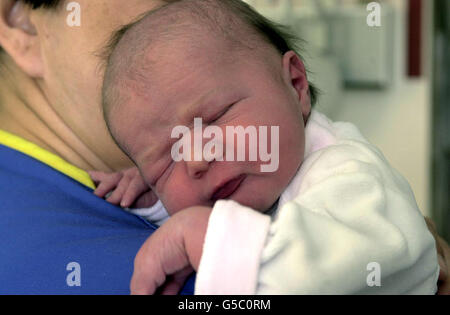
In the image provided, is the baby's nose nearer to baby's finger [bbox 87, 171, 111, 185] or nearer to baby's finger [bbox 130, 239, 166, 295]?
baby's finger [bbox 130, 239, 166, 295]

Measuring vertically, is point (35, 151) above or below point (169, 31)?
below

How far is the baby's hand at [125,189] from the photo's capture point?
92cm

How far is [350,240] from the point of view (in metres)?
0.60

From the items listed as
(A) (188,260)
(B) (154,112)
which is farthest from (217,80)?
(A) (188,260)

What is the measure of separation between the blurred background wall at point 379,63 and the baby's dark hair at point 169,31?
2750 millimetres

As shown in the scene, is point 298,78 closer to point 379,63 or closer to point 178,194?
point 178,194

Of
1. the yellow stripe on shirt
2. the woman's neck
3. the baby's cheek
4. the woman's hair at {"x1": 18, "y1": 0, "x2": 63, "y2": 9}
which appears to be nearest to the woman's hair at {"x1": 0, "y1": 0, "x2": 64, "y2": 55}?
the woman's hair at {"x1": 18, "y1": 0, "x2": 63, "y2": 9}

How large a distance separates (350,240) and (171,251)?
19 centimetres

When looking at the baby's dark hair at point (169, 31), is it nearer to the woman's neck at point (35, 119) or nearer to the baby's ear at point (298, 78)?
the baby's ear at point (298, 78)

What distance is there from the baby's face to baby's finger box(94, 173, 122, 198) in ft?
0.50

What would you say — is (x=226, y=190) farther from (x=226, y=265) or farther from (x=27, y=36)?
(x=27, y=36)

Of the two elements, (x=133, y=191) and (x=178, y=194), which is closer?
(x=178, y=194)

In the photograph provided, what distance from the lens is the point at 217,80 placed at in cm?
76

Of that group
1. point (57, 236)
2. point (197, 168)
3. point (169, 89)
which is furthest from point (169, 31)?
point (57, 236)
